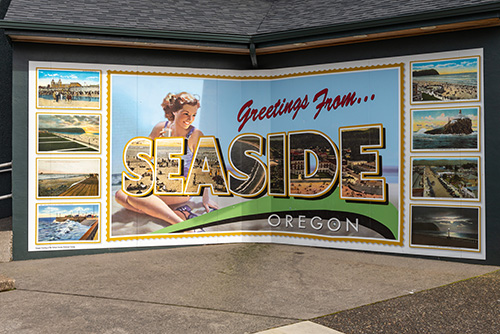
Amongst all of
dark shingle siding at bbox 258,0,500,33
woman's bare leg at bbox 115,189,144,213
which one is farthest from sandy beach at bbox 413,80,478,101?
woman's bare leg at bbox 115,189,144,213

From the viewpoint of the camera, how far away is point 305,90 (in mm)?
9539

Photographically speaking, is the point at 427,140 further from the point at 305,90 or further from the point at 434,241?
the point at 305,90

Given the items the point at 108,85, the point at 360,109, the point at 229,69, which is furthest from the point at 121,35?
the point at 360,109

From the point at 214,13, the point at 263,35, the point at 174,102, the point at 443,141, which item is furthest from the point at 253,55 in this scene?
the point at 443,141

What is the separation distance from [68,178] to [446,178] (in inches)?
275

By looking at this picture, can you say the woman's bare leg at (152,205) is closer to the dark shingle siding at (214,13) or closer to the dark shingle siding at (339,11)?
the dark shingle siding at (214,13)

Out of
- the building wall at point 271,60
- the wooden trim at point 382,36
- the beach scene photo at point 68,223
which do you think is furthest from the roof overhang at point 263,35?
the beach scene photo at point 68,223

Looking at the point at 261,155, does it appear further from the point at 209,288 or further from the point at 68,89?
the point at 68,89

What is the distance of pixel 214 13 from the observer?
10.3m

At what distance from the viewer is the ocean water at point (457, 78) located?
8117 mm

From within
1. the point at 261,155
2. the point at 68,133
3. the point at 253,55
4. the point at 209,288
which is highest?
the point at 253,55

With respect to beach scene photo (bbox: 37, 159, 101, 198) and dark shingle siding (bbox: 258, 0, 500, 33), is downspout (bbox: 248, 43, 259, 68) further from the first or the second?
beach scene photo (bbox: 37, 159, 101, 198)

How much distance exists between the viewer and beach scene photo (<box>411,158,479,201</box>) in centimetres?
809

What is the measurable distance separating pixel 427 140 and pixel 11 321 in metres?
7.05
